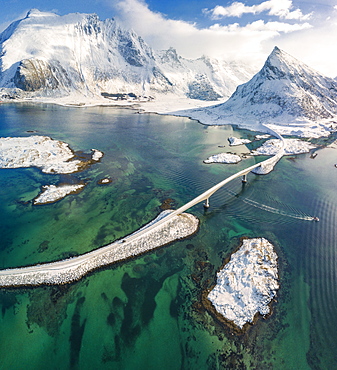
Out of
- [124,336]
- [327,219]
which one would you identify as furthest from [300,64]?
[124,336]

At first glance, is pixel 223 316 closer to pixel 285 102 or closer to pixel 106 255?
pixel 106 255

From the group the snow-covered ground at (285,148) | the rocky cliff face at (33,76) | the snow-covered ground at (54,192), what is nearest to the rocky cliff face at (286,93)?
the snow-covered ground at (285,148)

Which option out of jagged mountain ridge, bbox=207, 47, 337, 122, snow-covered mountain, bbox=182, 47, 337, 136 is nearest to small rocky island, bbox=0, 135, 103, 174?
snow-covered mountain, bbox=182, 47, 337, 136

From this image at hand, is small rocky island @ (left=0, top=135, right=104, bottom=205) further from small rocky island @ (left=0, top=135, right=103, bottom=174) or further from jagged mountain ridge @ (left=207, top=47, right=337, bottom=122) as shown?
jagged mountain ridge @ (left=207, top=47, right=337, bottom=122)

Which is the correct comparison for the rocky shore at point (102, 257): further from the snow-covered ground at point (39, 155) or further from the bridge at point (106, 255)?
the snow-covered ground at point (39, 155)

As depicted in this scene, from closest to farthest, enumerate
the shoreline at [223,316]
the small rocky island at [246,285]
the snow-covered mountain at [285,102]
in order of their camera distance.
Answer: the shoreline at [223,316], the small rocky island at [246,285], the snow-covered mountain at [285,102]
